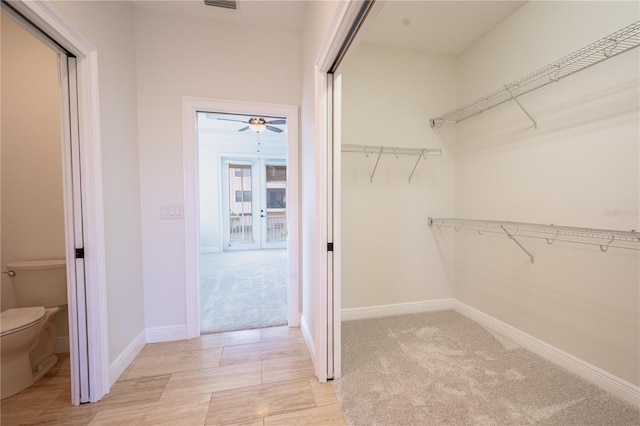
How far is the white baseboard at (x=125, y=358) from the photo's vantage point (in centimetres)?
169

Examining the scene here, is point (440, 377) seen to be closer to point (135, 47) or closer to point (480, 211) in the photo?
point (480, 211)

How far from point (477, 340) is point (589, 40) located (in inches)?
94.0

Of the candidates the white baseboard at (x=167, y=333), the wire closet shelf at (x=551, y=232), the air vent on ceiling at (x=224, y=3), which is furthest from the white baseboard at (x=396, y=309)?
the air vent on ceiling at (x=224, y=3)

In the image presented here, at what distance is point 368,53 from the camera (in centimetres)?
252

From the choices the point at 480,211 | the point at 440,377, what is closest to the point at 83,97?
the point at 440,377

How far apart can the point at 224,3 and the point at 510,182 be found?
2887 mm

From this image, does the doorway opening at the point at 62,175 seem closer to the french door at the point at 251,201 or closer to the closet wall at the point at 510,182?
the closet wall at the point at 510,182

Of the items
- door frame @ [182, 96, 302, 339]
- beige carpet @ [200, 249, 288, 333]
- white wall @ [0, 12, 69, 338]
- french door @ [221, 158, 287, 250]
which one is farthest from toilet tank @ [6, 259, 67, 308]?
french door @ [221, 158, 287, 250]

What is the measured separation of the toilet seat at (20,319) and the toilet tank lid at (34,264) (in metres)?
0.30

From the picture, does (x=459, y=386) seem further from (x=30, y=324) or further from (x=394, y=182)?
(x=30, y=324)

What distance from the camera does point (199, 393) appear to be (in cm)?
160

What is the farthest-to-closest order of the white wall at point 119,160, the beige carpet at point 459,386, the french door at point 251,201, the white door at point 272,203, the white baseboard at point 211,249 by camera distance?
the white door at point 272,203
the french door at point 251,201
the white baseboard at point 211,249
the white wall at point 119,160
the beige carpet at point 459,386

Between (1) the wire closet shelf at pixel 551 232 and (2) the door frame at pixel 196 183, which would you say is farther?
(2) the door frame at pixel 196 183

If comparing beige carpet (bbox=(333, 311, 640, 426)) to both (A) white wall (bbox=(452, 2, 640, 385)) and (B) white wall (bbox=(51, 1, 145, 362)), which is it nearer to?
(A) white wall (bbox=(452, 2, 640, 385))
